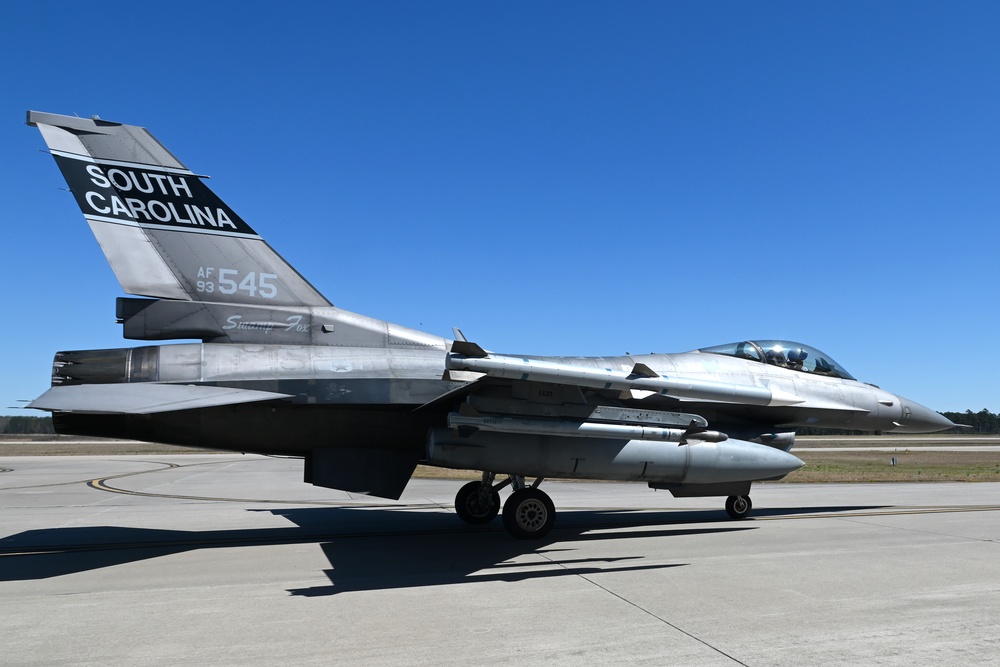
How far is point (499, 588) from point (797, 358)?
8.20 meters

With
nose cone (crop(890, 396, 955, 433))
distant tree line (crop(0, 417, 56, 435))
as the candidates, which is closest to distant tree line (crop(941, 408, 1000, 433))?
nose cone (crop(890, 396, 955, 433))

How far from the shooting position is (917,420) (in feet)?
43.5

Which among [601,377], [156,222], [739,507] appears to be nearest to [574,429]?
[601,377]

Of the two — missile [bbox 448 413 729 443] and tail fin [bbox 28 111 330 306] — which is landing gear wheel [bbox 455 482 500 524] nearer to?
missile [bbox 448 413 729 443]

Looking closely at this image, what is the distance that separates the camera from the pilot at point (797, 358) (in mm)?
12656

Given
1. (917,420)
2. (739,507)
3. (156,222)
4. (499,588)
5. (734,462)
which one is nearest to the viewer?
(499,588)

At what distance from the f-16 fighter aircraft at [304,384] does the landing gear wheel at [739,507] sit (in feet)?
6.10

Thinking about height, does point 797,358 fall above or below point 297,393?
above

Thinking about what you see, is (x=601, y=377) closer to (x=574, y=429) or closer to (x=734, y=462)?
(x=574, y=429)

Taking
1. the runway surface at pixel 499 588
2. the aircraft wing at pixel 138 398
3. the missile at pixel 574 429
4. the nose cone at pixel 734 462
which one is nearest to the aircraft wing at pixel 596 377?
the missile at pixel 574 429

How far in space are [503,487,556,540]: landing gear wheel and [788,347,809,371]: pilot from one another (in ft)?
18.8

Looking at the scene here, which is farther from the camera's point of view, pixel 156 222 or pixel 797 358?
pixel 797 358

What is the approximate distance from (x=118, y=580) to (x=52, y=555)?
232cm

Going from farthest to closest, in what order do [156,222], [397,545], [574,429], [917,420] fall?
[917,420]
[397,545]
[156,222]
[574,429]
